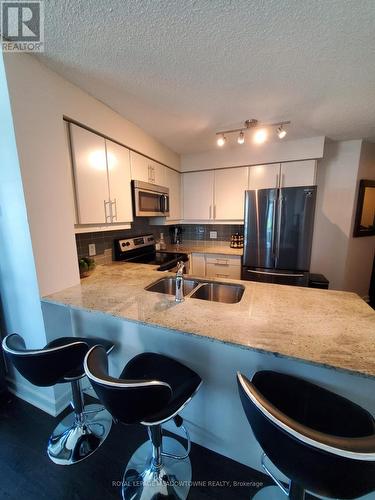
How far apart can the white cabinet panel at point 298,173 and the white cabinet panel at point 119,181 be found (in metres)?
2.00

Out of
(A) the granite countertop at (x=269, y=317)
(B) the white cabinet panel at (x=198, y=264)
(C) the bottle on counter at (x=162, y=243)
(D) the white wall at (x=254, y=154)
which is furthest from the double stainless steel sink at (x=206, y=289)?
(D) the white wall at (x=254, y=154)

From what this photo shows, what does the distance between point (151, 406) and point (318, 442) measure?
1.88 feet

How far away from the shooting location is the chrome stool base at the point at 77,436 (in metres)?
1.29

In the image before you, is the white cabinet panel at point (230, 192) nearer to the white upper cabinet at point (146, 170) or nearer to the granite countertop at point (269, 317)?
the white upper cabinet at point (146, 170)

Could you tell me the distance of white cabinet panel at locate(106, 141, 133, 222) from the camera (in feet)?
6.23

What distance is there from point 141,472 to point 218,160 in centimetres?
330

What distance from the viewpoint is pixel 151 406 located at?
0.81 m

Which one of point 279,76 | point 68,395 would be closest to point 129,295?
point 68,395

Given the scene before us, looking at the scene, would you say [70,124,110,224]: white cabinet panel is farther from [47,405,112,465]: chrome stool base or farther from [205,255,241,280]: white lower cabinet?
[205,255,241,280]: white lower cabinet

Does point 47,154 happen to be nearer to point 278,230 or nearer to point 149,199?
point 149,199

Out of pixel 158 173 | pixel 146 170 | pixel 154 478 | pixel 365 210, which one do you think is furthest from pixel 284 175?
pixel 154 478

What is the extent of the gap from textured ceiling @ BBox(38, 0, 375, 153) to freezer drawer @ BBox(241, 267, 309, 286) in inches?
64.0

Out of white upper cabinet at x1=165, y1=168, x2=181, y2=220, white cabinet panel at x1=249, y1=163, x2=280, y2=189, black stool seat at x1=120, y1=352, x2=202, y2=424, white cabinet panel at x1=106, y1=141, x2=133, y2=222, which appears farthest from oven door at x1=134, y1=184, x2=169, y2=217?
black stool seat at x1=120, y1=352, x2=202, y2=424

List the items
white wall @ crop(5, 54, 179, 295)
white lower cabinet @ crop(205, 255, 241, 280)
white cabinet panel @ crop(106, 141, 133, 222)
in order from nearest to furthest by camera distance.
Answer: white wall @ crop(5, 54, 179, 295), white cabinet panel @ crop(106, 141, 133, 222), white lower cabinet @ crop(205, 255, 241, 280)
